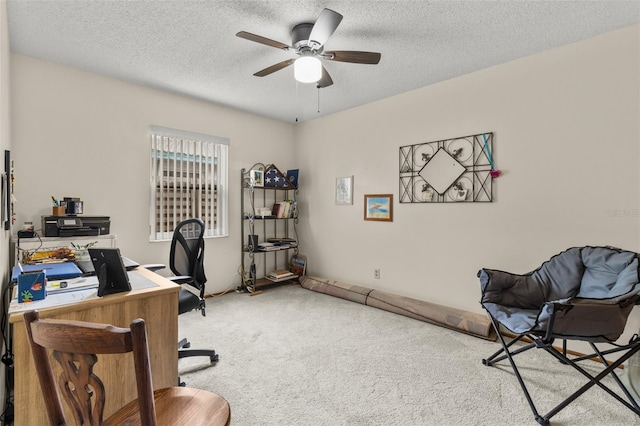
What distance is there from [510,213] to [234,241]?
10.6 ft

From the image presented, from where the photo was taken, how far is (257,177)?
4203mm

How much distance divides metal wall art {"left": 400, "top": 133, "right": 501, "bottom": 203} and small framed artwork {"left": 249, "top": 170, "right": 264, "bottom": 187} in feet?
6.05

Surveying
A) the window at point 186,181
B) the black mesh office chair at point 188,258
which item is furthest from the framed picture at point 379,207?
the black mesh office chair at point 188,258

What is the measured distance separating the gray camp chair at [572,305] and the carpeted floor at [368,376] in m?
0.14

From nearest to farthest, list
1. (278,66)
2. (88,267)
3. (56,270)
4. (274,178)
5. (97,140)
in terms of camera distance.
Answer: (56,270)
(88,267)
(278,66)
(97,140)
(274,178)

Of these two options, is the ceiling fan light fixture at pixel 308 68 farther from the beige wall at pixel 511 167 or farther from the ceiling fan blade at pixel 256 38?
the beige wall at pixel 511 167

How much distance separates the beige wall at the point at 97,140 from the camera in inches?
108

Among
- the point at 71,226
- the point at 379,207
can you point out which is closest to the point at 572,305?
the point at 379,207

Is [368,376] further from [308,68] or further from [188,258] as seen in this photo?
[308,68]

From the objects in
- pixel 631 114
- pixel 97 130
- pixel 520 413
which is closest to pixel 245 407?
pixel 520 413

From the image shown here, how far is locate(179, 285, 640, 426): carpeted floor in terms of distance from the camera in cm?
175

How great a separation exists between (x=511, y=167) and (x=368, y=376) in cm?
217

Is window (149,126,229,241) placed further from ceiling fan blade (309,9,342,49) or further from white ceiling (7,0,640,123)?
ceiling fan blade (309,9,342,49)

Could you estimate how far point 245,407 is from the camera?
1814mm
